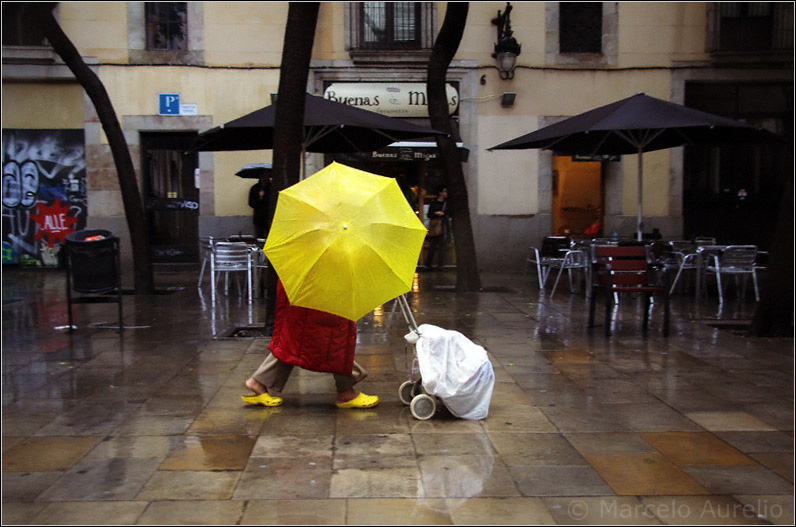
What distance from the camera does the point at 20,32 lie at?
16.0 metres

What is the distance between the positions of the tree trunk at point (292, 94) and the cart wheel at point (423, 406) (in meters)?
3.28

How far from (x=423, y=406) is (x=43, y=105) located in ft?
44.8

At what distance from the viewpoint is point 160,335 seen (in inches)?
347

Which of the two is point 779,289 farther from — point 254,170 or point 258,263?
point 254,170

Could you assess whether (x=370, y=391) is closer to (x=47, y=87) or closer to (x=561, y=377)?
(x=561, y=377)

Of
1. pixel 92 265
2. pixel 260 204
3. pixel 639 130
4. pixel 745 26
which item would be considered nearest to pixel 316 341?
pixel 92 265

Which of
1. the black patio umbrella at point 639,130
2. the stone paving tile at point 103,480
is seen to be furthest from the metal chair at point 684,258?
the stone paving tile at point 103,480

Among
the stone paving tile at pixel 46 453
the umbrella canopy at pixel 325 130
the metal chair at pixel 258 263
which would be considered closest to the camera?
the stone paving tile at pixel 46 453

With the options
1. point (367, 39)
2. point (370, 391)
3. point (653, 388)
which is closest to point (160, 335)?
point (370, 391)

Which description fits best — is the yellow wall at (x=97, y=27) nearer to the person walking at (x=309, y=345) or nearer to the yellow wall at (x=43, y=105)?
the yellow wall at (x=43, y=105)

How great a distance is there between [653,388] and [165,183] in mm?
12692

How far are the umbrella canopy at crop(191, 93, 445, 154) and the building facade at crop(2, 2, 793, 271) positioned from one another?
4.38m

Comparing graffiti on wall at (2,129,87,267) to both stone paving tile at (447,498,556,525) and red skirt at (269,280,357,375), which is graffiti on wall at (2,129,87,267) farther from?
stone paving tile at (447,498,556,525)

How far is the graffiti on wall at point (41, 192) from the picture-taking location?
16.2 meters
